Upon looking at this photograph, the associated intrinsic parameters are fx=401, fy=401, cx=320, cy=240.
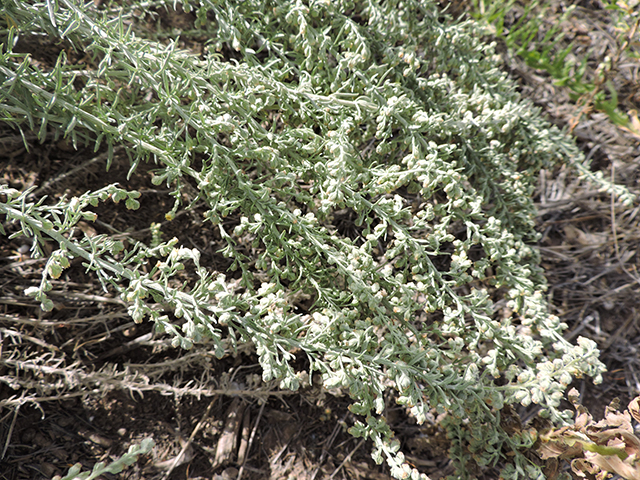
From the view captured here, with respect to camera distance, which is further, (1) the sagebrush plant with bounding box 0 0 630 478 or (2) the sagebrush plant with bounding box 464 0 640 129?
(2) the sagebrush plant with bounding box 464 0 640 129

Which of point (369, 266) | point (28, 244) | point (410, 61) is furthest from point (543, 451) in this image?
point (28, 244)

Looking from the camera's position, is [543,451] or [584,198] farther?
[584,198]

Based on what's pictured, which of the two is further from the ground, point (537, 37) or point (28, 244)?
point (537, 37)

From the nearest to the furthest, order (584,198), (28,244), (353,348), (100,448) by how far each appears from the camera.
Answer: (353,348), (100,448), (28,244), (584,198)

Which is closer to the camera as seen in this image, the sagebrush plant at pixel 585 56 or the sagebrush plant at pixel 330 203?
the sagebrush plant at pixel 330 203

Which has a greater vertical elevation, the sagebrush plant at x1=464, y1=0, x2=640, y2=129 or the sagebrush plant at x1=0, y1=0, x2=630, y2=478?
the sagebrush plant at x1=464, y1=0, x2=640, y2=129

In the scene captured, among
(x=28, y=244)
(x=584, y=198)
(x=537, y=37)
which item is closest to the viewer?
(x=28, y=244)

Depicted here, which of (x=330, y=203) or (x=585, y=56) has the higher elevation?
(x=585, y=56)

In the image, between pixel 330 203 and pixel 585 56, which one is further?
pixel 585 56

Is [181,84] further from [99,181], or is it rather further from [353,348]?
[353,348]

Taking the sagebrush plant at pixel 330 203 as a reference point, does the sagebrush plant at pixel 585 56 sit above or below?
above

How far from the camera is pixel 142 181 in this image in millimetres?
2570

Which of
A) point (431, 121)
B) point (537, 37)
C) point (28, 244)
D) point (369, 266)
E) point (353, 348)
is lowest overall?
point (28, 244)

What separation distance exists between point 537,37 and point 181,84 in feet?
10.2
